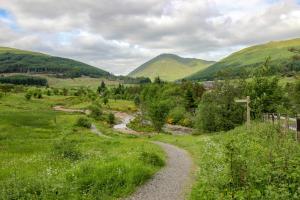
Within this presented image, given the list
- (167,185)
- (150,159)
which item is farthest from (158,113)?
(167,185)

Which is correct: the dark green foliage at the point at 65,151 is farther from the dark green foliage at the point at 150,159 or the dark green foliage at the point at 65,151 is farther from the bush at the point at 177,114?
the bush at the point at 177,114

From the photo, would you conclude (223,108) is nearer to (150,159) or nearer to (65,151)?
(65,151)

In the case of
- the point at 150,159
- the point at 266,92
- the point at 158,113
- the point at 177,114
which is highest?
the point at 266,92

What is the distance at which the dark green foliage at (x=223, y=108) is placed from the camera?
2154 inches

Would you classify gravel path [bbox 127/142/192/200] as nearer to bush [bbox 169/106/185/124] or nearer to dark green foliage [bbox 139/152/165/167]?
dark green foliage [bbox 139/152/165/167]

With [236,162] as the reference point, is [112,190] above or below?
below

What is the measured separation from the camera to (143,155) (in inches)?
915

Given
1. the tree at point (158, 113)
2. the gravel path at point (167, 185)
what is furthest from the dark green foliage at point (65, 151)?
the tree at point (158, 113)

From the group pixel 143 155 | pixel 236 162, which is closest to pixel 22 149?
pixel 143 155

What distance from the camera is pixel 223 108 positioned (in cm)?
5594

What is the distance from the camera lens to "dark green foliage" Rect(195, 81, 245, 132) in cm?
5472

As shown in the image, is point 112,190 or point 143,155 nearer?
point 112,190

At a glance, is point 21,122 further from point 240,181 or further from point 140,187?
point 240,181

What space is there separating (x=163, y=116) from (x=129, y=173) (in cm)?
6390
